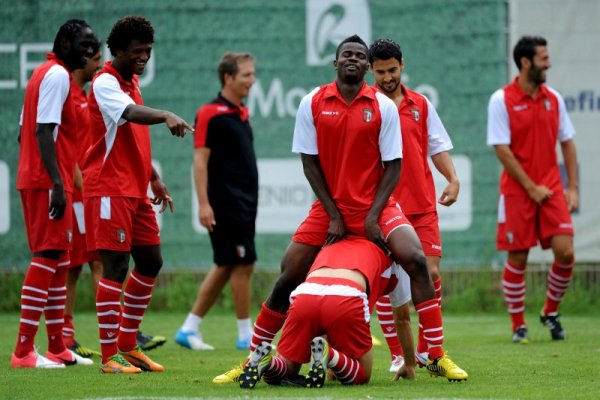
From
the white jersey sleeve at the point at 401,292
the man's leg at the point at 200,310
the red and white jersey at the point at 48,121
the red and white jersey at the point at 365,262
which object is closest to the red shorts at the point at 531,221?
the man's leg at the point at 200,310

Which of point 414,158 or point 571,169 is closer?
point 414,158

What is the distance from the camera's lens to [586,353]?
9391 millimetres

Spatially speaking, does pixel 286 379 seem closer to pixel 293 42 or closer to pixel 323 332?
pixel 323 332

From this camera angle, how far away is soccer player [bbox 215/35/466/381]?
295 inches

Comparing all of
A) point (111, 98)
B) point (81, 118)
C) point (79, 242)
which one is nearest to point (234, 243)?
point (79, 242)

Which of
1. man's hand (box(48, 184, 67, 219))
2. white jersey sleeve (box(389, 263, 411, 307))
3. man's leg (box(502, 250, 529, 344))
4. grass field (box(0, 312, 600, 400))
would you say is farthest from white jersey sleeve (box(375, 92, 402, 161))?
man's leg (box(502, 250, 529, 344))

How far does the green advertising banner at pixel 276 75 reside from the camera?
1403 centimetres

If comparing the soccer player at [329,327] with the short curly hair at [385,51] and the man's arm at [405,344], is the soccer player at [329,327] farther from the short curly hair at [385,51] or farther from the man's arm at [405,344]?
the short curly hair at [385,51]

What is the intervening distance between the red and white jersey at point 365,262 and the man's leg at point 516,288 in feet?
11.4

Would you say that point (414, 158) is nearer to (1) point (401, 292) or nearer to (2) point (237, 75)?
(1) point (401, 292)

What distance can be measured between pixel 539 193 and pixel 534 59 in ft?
3.95

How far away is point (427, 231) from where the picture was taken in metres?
8.48

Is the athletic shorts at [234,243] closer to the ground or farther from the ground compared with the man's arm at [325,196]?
closer to the ground

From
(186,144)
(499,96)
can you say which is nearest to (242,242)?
(499,96)
